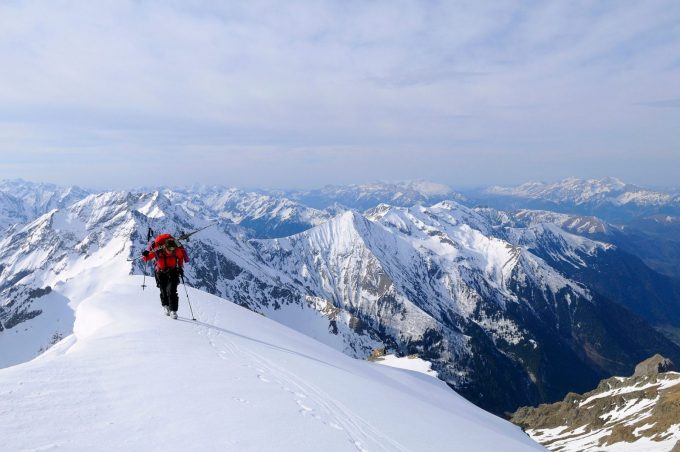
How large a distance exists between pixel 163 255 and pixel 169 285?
2.00 meters

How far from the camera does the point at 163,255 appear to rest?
834 inches

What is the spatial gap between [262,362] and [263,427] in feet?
21.9

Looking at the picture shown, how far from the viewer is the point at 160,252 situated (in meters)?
21.2

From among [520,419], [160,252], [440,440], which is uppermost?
[160,252]

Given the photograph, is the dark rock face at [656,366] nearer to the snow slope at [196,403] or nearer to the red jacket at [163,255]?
the snow slope at [196,403]

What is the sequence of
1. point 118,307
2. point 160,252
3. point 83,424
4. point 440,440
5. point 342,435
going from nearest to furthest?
point 83,424
point 342,435
point 440,440
point 160,252
point 118,307

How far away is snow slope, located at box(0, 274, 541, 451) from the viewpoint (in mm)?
7836

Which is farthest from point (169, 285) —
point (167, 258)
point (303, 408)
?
point (303, 408)

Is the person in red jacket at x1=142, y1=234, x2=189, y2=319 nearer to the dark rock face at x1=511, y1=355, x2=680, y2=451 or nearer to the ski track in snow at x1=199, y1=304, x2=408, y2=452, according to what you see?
the ski track in snow at x1=199, y1=304, x2=408, y2=452

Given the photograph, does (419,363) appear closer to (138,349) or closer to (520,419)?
(138,349)

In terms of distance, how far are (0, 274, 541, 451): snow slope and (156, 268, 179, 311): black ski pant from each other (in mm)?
2957

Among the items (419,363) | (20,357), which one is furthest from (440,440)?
(20,357)

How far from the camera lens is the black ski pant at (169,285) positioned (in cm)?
2159

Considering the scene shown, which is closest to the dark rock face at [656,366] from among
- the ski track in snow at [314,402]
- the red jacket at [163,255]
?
the ski track in snow at [314,402]
